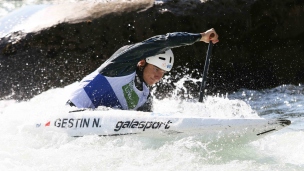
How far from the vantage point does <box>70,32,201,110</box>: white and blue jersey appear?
6039 mm

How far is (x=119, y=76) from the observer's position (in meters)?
6.11

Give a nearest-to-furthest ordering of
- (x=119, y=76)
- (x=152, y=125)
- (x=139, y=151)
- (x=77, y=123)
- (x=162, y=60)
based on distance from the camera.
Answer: (x=139, y=151), (x=152, y=125), (x=77, y=123), (x=119, y=76), (x=162, y=60)

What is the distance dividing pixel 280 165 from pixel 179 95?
169 inches

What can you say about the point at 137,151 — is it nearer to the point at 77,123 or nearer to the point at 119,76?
the point at 77,123

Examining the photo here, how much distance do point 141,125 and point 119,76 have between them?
31.0 inches

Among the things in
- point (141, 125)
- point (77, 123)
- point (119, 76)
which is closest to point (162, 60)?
point (119, 76)

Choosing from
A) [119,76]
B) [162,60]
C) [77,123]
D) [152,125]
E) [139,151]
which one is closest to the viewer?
[139,151]

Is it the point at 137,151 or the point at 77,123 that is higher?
the point at 77,123

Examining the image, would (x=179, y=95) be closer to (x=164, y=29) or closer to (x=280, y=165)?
(x=164, y=29)

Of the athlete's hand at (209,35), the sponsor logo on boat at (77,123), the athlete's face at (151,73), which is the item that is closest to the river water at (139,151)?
the sponsor logo on boat at (77,123)

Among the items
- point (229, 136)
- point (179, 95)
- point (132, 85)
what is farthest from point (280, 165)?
point (179, 95)

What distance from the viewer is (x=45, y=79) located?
9195mm

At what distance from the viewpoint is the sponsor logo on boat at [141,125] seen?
17.9 feet

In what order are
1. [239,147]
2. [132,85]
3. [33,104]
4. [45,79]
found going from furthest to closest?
1. [45,79]
2. [33,104]
3. [132,85]
4. [239,147]
